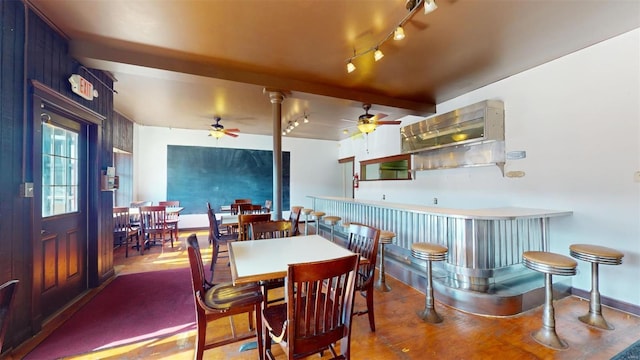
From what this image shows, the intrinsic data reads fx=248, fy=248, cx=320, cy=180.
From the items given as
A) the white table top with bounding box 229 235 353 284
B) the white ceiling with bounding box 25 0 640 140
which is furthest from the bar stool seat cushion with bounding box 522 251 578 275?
the white ceiling with bounding box 25 0 640 140

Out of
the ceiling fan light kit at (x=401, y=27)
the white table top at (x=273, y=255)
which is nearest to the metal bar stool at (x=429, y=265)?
the white table top at (x=273, y=255)

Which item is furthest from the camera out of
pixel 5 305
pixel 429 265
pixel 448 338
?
pixel 429 265

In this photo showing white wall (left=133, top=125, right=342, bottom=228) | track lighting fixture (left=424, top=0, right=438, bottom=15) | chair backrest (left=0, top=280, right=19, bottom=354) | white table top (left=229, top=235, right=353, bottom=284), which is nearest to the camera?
chair backrest (left=0, top=280, right=19, bottom=354)

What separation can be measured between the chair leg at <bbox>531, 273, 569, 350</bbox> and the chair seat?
2.40m

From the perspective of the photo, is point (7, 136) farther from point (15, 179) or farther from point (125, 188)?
point (125, 188)

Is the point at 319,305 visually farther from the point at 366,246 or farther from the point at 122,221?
the point at 122,221

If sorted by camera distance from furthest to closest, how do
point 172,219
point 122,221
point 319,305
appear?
point 172,219, point 122,221, point 319,305

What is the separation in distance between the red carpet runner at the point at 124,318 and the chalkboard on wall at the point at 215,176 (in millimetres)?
3636

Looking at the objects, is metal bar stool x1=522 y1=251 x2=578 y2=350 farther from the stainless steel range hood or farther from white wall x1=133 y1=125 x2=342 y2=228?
white wall x1=133 y1=125 x2=342 y2=228

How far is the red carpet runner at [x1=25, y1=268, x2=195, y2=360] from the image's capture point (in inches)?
82.4

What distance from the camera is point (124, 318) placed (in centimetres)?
248

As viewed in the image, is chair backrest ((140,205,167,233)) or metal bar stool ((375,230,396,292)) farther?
chair backrest ((140,205,167,233))

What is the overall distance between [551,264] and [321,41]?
2.99 metres

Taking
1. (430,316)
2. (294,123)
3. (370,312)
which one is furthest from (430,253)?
(294,123)
